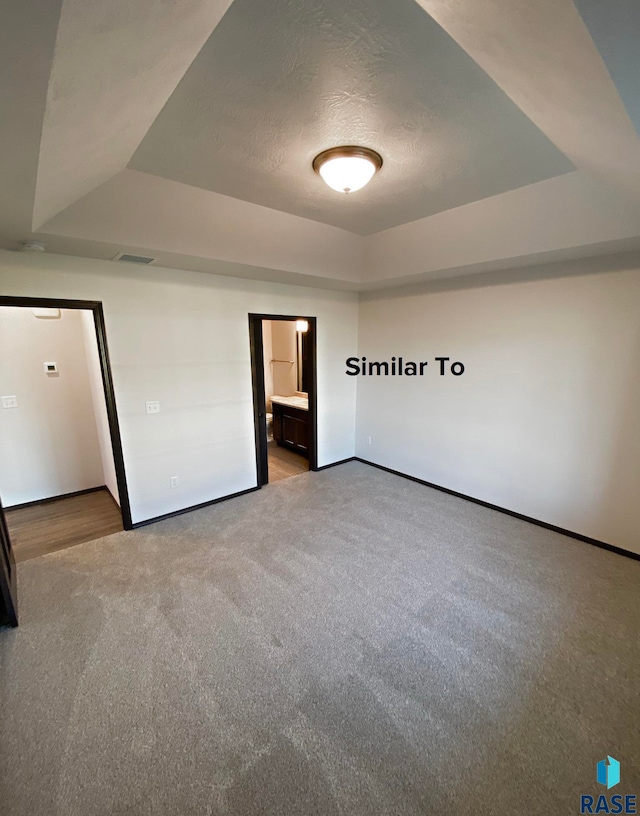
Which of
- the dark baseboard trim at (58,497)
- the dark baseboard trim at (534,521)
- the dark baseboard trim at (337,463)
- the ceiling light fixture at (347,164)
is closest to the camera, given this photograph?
the ceiling light fixture at (347,164)

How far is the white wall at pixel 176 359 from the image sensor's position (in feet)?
8.89

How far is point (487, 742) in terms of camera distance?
148 cm

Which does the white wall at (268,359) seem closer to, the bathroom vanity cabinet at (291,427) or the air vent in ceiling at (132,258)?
the bathroom vanity cabinet at (291,427)

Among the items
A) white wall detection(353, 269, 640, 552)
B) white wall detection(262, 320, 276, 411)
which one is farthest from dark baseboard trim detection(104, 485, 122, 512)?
white wall detection(353, 269, 640, 552)

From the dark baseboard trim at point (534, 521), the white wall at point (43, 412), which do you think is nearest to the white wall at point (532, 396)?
the dark baseboard trim at point (534, 521)

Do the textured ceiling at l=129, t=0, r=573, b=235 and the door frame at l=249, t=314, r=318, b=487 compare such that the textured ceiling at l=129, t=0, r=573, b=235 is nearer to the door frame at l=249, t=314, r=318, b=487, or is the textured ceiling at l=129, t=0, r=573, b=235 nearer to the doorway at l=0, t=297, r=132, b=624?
the door frame at l=249, t=314, r=318, b=487

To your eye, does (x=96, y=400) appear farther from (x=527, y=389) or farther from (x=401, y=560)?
(x=527, y=389)

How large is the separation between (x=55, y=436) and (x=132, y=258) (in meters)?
2.43

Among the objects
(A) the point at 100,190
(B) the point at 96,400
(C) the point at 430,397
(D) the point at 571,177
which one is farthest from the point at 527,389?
(B) the point at 96,400

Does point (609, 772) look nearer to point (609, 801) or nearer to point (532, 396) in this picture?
point (609, 801)

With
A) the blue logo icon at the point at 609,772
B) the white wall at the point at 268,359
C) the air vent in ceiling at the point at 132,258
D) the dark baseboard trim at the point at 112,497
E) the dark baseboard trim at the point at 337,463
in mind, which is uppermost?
the air vent in ceiling at the point at 132,258

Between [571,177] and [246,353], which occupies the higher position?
[571,177]

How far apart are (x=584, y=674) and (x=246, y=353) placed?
11.7 feet

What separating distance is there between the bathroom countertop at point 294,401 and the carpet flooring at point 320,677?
2485mm
